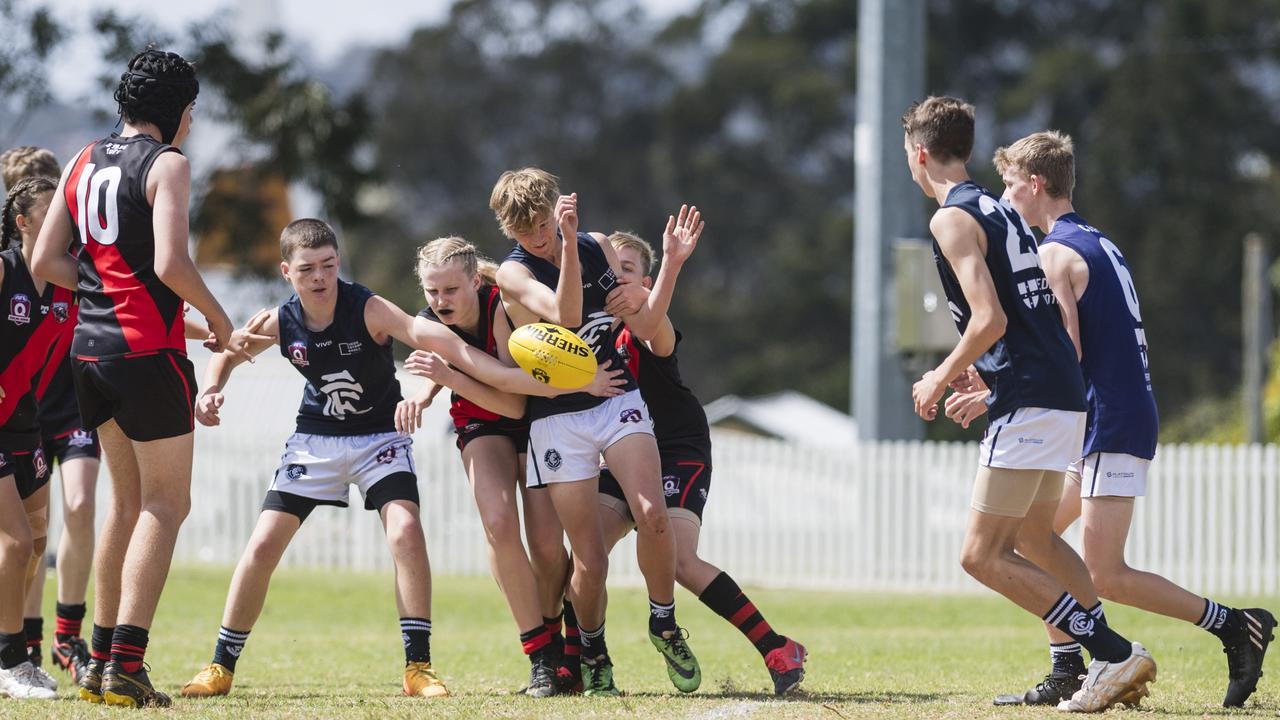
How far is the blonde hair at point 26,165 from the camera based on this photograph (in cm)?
764

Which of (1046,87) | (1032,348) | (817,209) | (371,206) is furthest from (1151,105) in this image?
(1032,348)

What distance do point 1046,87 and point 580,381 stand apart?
43001 millimetres

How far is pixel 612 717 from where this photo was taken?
227 inches

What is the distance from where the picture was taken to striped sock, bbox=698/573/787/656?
6809mm

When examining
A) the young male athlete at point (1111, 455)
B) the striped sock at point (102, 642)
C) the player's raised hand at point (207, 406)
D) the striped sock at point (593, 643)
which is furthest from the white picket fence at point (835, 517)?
the striped sock at point (102, 642)

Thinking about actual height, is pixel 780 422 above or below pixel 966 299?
above

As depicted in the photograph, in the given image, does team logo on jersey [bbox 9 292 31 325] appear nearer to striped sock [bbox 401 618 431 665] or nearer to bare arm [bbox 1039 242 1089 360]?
striped sock [bbox 401 618 431 665]

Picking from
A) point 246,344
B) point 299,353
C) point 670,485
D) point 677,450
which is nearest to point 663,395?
point 677,450

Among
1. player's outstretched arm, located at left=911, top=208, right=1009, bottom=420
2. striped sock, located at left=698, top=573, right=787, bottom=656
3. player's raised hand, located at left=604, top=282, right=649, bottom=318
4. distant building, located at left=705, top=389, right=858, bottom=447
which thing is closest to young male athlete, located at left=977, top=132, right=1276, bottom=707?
player's outstretched arm, located at left=911, top=208, right=1009, bottom=420

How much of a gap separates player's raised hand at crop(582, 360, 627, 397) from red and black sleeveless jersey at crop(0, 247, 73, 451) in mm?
2585

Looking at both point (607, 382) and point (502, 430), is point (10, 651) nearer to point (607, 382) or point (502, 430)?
point (502, 430)

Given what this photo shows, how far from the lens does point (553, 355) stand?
6.38m

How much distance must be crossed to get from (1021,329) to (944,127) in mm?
874

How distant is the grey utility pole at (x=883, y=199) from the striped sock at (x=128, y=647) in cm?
1241
